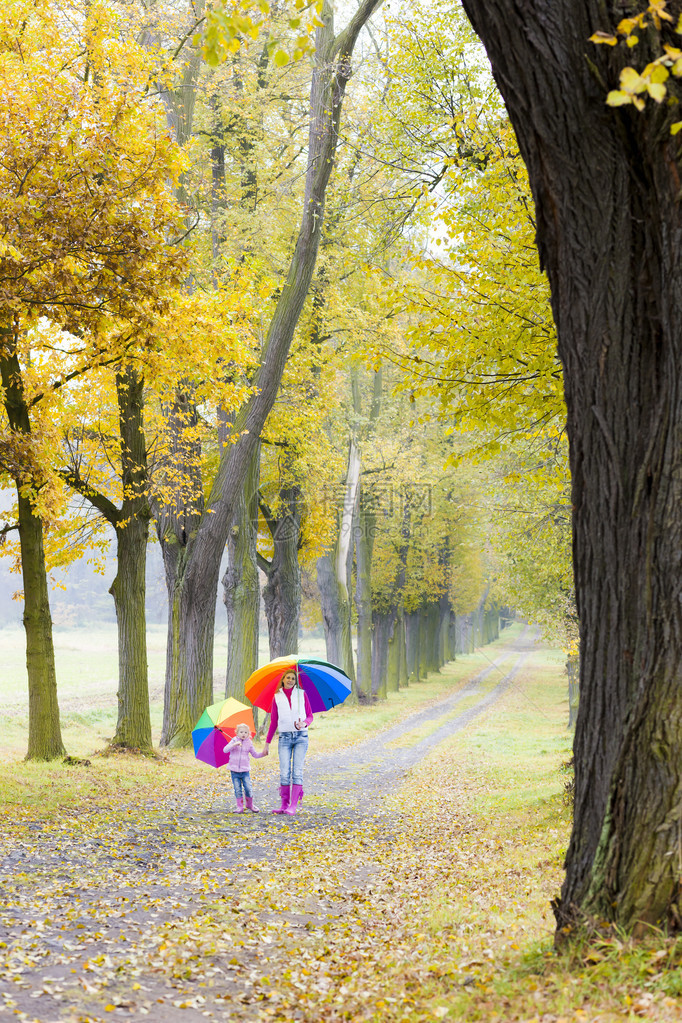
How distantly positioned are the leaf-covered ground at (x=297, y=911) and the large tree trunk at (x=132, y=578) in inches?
78.1

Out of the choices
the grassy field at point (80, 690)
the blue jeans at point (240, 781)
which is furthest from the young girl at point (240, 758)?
the grassy field at point (80, 690)

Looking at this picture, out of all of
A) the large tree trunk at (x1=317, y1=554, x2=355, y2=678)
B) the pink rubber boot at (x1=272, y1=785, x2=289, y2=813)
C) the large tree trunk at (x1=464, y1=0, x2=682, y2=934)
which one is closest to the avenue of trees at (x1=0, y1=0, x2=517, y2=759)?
the large tree trunk at (x1=464, y1=0, x2=682, y2=934)

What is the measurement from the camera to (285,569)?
940 inches

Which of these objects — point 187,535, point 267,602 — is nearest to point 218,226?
point 187,535

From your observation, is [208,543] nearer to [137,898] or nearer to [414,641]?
[137,898]

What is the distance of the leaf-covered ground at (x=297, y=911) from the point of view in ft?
13.8

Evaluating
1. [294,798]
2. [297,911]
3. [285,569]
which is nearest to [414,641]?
[285,569]

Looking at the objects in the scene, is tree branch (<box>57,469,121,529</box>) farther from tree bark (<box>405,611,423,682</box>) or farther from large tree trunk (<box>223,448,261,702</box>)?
tree bark (<box>405,611,423,682</box>)

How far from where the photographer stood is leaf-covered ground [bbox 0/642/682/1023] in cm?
420

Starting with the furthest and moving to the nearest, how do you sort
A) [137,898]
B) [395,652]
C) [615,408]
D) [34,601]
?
[395,652] < [34,601] < [137,898] < [615,408]

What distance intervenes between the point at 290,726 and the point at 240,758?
0.78 metres

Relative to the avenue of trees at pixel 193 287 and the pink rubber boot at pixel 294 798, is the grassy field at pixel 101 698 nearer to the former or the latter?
the avenue of trees at pixel 193 287

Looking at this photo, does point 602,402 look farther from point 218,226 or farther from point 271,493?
point 271,493

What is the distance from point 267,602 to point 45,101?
16.0 metres
